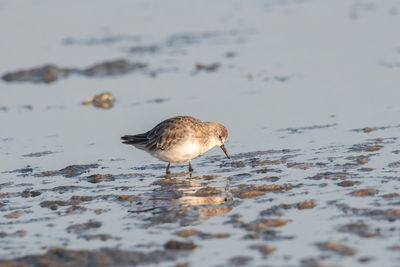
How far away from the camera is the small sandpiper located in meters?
11.7

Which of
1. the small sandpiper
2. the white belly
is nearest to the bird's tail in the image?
the small sandpiper

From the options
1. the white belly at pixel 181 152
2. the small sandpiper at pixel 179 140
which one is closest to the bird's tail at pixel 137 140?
the small sandpiper at pixel 179 140

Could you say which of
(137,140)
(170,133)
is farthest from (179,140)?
(137,140)

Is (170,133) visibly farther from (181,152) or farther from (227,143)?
(227,143)

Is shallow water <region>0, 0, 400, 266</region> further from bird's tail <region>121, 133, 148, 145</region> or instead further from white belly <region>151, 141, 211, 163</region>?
bird's tail <region>121, 133, 148, 145</region>

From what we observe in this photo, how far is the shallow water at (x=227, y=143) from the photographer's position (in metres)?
8.73

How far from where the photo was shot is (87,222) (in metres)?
9.62

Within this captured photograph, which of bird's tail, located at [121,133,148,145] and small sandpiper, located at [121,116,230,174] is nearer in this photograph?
small sandpiper, located at [121,116,230,174]

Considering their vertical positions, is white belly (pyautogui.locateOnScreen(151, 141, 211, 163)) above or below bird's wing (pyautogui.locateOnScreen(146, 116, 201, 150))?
below

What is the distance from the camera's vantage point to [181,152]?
38.5 feet

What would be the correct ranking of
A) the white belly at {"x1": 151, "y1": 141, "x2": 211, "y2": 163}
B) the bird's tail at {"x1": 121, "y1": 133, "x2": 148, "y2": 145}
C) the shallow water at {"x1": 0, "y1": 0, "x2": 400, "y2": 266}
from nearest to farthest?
the shallow water at {"x1": 0, "y1": 0, "x2": 400, "y2": 266}, the white belly at {"x1": 151, "y1": 141, "x2": 211, "y2": 163}, the bird's tail at {"x1": 121, "y1": 133, "x2": 148, "y2": 145}

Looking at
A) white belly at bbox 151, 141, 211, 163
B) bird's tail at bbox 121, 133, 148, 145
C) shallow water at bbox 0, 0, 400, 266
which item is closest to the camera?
shallow water at bbox 0, 0, 400, 266

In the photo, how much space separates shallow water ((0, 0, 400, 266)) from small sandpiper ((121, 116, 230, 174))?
34 cm

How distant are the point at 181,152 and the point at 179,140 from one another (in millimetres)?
182
